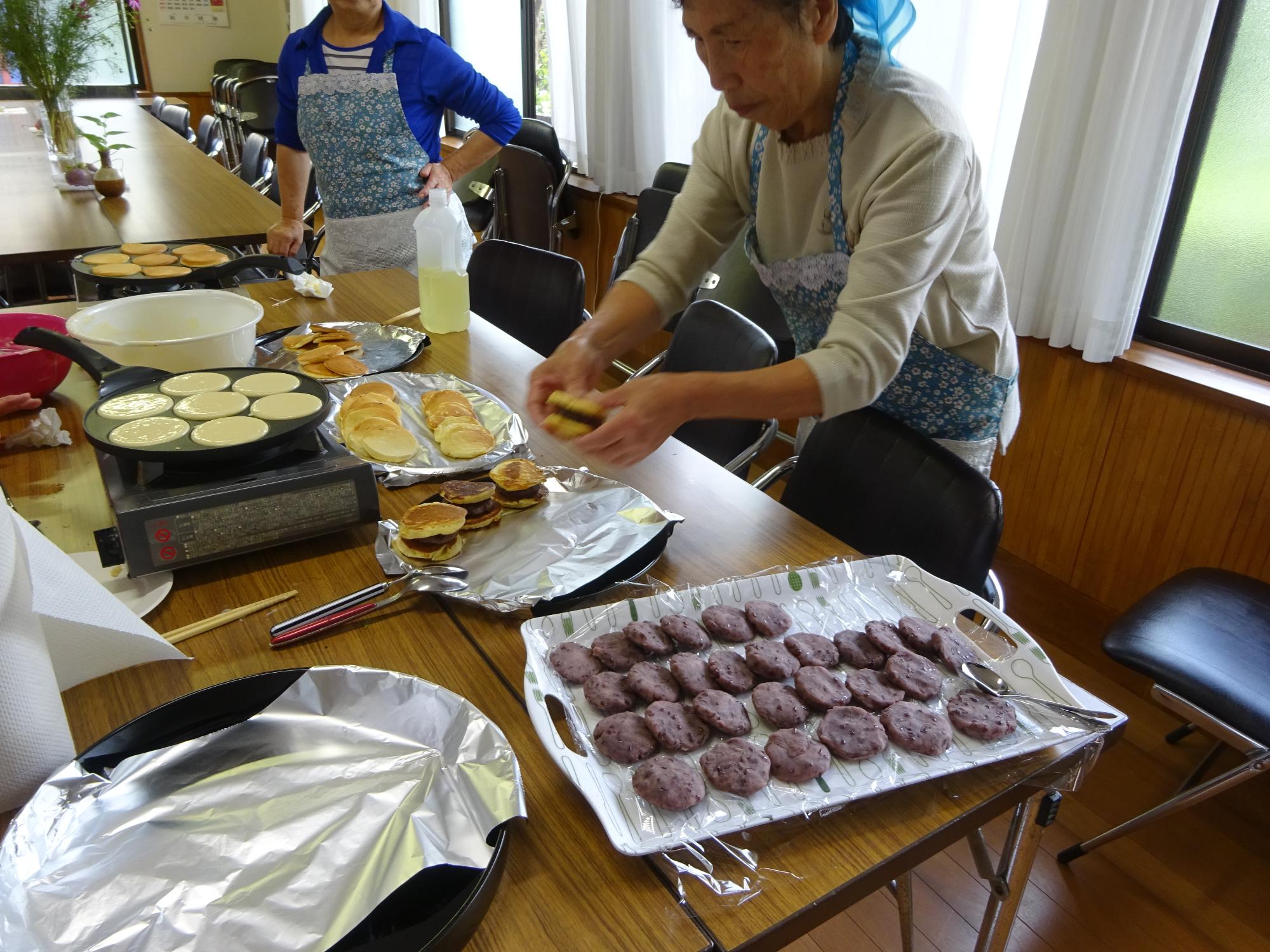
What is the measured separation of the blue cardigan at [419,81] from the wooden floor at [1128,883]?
2357 millimetres

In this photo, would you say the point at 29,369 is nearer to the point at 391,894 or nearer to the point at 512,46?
A: the point at 391,894

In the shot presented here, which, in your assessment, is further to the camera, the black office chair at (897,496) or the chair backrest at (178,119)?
the chair backrest at (178,119)

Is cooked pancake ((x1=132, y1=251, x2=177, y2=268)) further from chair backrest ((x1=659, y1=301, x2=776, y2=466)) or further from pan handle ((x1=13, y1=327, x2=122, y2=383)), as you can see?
chair backrest ((x1=659, y1=301, x2=776, y2=466))

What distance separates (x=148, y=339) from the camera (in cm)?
143

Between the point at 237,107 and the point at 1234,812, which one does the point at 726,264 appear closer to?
the point at 1234,812

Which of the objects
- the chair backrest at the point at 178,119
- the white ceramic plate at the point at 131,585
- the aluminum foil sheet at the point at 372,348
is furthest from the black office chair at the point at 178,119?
the white ceramic plate at the point at 131,585

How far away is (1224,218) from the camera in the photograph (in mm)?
1974

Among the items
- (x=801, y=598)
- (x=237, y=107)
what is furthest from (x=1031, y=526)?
(x=237, y=107)

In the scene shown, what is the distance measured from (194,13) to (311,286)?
637cm

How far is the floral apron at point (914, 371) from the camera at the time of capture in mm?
1342

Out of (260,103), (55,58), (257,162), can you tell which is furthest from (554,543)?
(260,103)

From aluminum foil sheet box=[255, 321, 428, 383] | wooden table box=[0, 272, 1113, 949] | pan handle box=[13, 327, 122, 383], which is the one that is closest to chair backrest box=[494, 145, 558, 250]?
aluminum foil sheet box=[255, 321, 428, 383]

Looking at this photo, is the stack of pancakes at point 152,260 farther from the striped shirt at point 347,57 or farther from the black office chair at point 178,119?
the black office chair at point 178,119

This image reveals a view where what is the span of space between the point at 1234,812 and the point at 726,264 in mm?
1928
